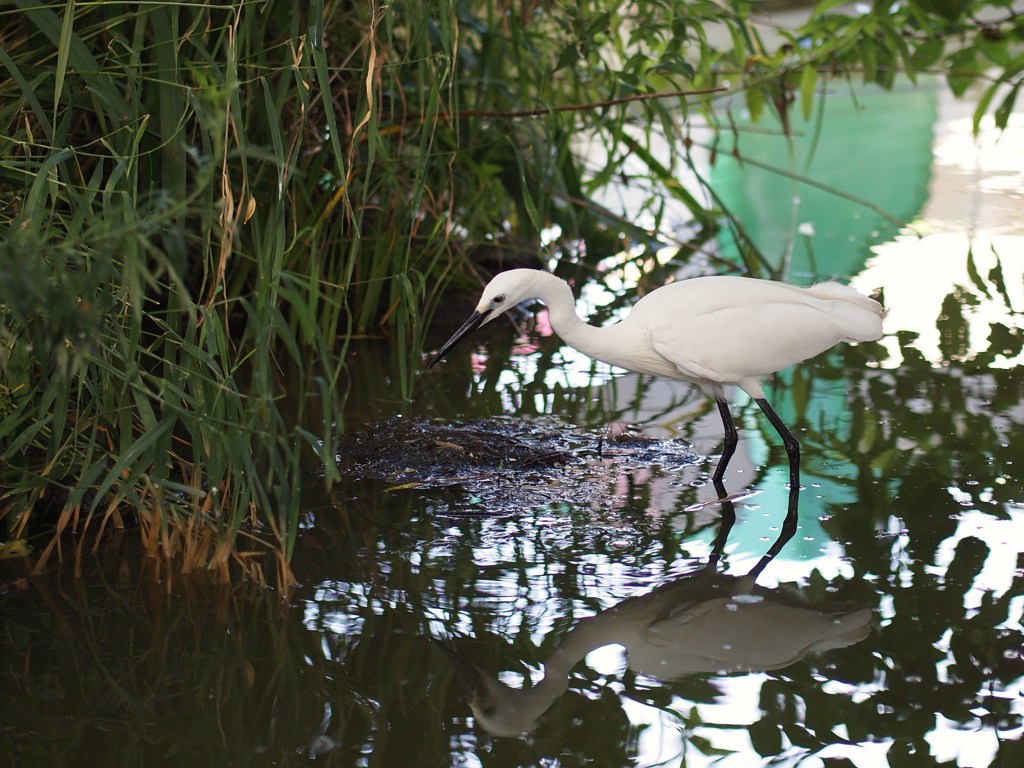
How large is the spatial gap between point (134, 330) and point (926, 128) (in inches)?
282

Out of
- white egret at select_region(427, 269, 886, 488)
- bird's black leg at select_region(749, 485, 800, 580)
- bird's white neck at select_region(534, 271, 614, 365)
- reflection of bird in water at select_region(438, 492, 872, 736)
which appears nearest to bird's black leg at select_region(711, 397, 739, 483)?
white egret at select_region(427, 269, 886, 488)

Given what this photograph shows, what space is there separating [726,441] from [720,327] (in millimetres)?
313

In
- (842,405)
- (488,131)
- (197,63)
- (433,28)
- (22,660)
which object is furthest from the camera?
(488,131)

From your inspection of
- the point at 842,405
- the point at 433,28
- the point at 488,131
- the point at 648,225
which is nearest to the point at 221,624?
the point at 842,405

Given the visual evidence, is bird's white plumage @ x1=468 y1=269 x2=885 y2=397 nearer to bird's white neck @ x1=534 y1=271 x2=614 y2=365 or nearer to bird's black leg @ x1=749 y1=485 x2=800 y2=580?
bird's white neck @ x1=534 y1=271 x2=614 y2=365

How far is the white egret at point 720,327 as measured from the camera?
2.82 metres

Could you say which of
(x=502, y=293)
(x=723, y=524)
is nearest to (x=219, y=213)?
(x=502, y=293)

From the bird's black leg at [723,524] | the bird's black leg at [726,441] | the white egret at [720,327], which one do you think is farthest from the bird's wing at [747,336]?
the bird's black leg at [723,524]

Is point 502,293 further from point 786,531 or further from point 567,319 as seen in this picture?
point 786,531

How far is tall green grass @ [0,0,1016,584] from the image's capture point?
2014 millimetres

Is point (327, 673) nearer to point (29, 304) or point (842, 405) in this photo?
point (29, 304)

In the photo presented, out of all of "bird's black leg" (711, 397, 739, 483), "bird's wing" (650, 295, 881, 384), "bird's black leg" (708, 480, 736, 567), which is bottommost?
"bird's black leg" (708, 480, 736, 567)

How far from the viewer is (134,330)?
2084 millimetres

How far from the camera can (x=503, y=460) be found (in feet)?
10.1
